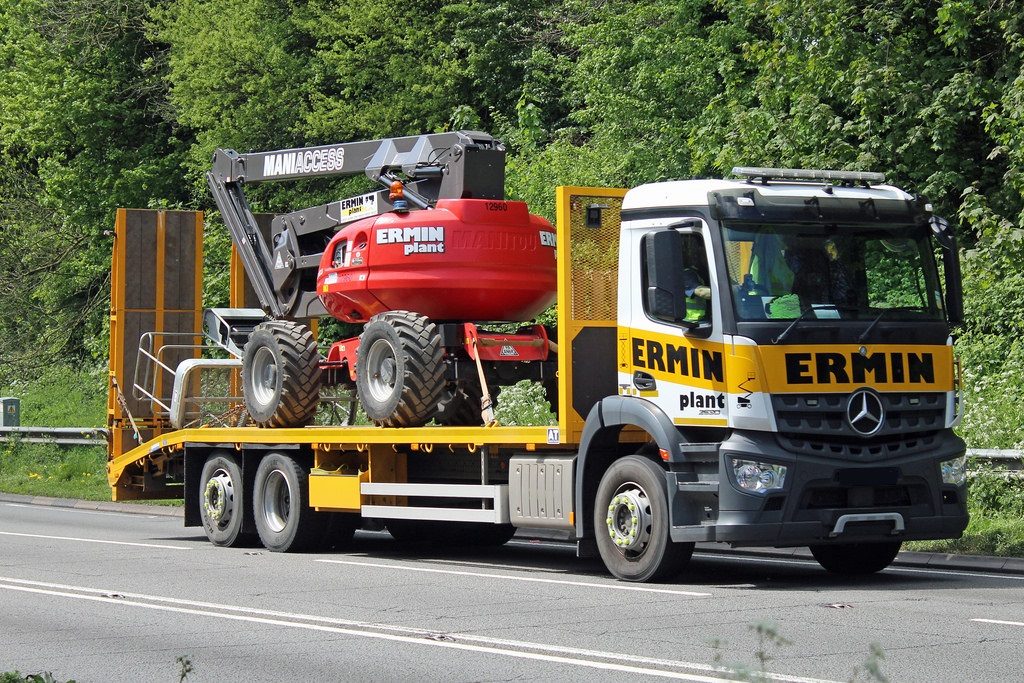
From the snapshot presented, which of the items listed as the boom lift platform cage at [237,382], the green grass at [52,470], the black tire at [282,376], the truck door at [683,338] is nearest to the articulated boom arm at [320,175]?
the boom lift platform cage at [237,382]

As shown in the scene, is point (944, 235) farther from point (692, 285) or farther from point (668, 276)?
point (668, 276)

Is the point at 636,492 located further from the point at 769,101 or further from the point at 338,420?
the point at 769,101

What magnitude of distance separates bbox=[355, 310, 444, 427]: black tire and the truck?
1.0 inches

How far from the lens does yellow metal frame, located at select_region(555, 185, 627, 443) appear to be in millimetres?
12602

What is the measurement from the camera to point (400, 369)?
14.1 m

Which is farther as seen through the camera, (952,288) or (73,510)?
(73,510)

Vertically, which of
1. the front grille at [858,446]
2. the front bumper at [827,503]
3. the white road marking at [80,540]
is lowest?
the white road marking at [80,540]

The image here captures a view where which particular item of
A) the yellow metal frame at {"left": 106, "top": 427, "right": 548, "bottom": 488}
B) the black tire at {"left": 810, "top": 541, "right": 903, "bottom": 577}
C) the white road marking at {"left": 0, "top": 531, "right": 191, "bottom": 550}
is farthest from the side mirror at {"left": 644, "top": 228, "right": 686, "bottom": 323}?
the white road marking at {"left": 0, "top": 531, "right": 191, "bottom": 550}

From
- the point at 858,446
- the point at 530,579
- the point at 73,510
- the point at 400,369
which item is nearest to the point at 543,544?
the point at 400,369

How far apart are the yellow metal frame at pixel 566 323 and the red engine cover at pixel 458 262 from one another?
216cm

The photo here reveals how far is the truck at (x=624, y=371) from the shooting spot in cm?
1158

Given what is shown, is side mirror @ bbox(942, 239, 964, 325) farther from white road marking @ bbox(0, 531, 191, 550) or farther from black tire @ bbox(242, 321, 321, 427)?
white road marking @ bbox(0, 531, 191, 550)

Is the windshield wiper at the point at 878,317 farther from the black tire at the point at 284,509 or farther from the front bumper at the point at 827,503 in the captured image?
the black tire at the point at 284,509

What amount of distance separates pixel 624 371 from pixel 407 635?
3480 mm
